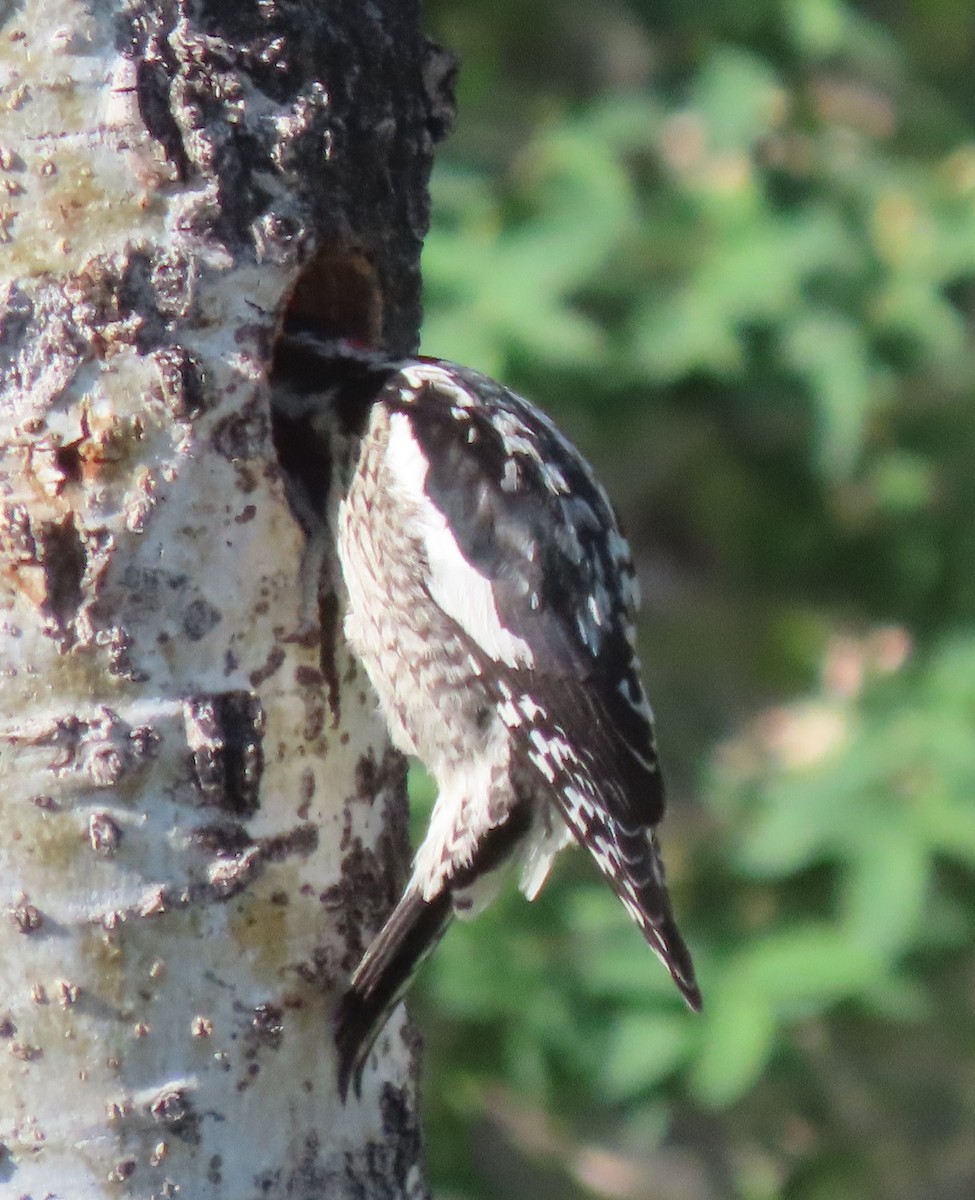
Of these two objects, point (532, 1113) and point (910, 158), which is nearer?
point (910, 158)

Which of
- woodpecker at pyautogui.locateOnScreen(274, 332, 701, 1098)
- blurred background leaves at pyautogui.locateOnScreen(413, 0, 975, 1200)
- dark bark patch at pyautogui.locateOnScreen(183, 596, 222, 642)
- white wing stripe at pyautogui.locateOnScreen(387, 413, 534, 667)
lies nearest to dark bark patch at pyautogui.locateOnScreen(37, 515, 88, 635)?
dark bark patch at pyautogui.locateOnScreen(183, 596, 222, 642)

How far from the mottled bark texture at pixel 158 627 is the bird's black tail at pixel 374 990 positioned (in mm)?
34

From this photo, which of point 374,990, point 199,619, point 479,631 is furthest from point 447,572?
point 374,990

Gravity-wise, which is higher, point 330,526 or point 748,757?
point 330,526

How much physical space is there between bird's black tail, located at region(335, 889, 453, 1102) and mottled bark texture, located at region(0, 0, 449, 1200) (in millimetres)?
34

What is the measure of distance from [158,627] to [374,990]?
1.78 ft

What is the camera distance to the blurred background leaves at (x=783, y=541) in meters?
4.28

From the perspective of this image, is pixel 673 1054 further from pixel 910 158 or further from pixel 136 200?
pixel 136 200

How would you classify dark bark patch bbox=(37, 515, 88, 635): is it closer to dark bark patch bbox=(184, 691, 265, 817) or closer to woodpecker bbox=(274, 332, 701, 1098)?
dark bark patch bbox=(184, 691, 265, 817)

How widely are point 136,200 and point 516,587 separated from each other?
0.73 meters

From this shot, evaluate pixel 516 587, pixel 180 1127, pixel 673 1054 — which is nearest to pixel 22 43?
pixel 516 587

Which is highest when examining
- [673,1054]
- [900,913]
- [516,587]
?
[516,587]

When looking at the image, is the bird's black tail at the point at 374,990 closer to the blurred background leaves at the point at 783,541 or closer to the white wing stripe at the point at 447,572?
the white wing stripe at the point at 447,572

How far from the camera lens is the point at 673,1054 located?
14.1 ft
